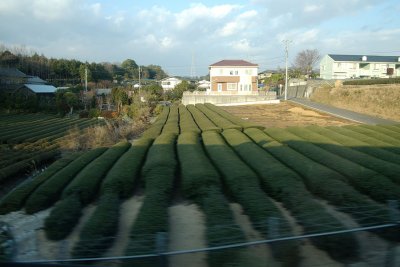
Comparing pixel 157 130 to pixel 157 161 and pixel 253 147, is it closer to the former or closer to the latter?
pixel 253 147

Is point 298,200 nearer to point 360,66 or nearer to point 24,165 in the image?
point 24,165

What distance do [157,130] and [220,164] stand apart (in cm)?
1371

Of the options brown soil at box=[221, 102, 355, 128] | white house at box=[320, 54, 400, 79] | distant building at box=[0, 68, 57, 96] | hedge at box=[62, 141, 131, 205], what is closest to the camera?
hedge at box=[62, 141, 131, 205]

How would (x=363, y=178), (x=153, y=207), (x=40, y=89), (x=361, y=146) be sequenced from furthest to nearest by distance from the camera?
(x=40, y=89) < (x=361, y=146) < (x=363, y=178) < (x=153, y=207)

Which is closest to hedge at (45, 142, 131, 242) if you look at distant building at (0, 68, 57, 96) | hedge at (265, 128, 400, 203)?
hedge at (265, 128, 400, 203)

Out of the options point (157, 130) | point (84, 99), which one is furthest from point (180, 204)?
point (84, 99)

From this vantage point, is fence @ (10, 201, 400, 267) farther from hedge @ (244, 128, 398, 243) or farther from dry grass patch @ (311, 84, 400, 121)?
dry grass patch @ (311, 84, 400, 121)

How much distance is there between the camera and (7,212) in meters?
12.0

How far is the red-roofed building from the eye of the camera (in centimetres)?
6122

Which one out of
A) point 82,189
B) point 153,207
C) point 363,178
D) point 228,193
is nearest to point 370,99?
point 363,178

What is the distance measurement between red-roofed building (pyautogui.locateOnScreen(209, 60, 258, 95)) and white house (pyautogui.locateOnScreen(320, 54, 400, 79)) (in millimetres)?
21379

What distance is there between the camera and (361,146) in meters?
17.0

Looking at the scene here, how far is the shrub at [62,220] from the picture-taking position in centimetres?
809

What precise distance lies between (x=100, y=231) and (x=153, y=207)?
1.57 metres
